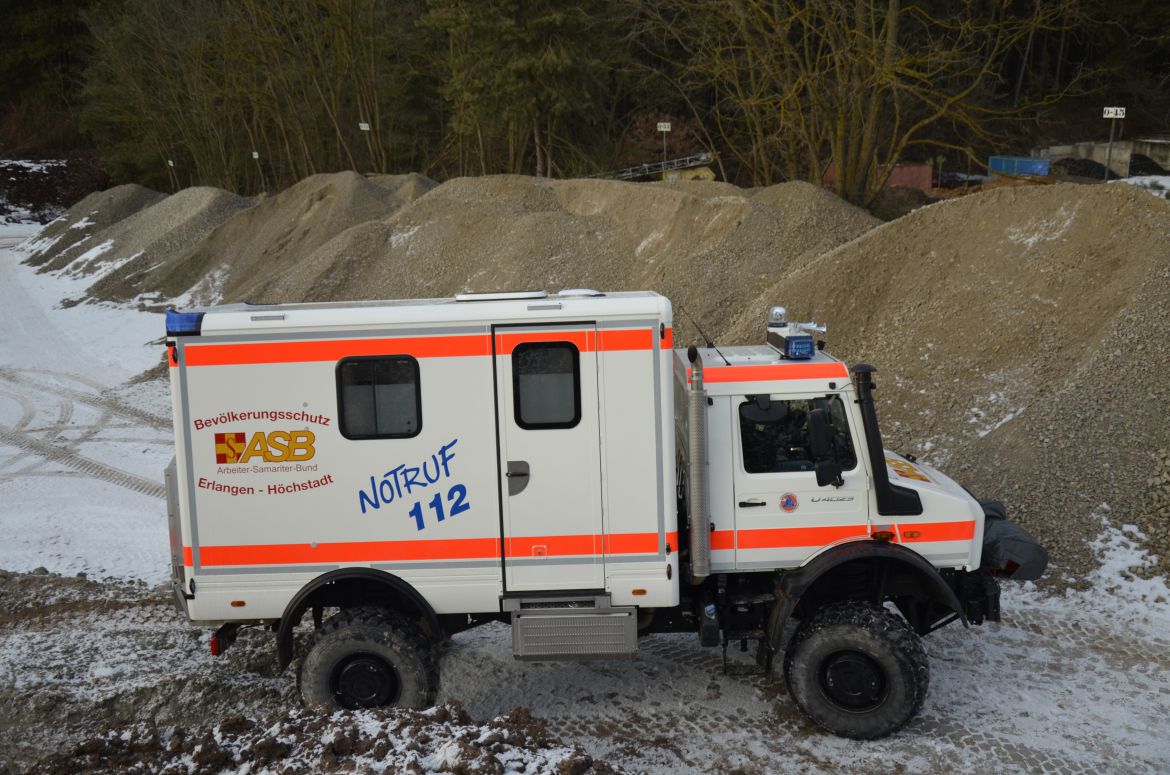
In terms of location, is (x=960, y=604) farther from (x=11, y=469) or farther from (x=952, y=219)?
(x=11, y=469)

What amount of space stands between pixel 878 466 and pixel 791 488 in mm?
633

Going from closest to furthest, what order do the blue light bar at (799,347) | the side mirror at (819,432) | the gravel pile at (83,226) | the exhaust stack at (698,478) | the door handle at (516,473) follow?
the side mirror at (819,432), the exhaust stack at (698,478), the door handle at (516,473), the blue light bar at (799,347), the gravel pile at (83,226)

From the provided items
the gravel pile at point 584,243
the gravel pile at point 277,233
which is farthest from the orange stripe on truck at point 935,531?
the gravel pile at point 277,233

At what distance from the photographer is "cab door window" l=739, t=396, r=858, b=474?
6.84 metres

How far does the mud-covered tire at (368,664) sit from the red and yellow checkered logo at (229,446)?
1406mm

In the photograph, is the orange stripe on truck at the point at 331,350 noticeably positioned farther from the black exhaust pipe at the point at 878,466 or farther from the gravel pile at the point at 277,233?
the gravel pile at the point at 277,233

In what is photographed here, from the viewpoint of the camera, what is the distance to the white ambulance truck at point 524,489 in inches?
265

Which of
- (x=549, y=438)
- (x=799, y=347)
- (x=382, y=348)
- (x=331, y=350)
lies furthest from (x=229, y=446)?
(x=799, y=347)

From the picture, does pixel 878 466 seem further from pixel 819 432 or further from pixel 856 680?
pixel 856 680

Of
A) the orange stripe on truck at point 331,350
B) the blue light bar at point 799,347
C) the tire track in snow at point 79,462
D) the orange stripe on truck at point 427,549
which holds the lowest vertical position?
the tire track in snow at point 79,462

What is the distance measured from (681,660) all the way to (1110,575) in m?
4.52

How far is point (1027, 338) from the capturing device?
12938mm

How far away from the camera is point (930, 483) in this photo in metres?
7.21

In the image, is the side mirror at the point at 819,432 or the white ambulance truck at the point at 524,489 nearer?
the side mirror at the point at 819,432
